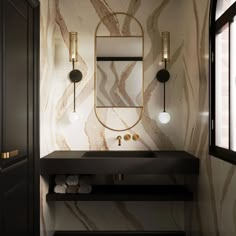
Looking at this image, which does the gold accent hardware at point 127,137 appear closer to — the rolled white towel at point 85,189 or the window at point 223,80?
the rolled white towel at point 85,189

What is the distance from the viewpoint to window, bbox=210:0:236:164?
1.99 metres

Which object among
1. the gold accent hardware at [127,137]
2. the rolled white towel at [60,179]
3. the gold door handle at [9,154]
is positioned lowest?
the rolled white towel at [60,179]

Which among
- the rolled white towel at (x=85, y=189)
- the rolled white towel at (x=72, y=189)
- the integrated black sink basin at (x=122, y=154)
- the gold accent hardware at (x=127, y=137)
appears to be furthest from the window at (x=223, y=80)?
the rolled white towel at (x=72, y=189)

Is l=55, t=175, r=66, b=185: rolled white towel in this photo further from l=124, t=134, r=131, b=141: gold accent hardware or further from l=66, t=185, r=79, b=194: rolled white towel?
l=124, t=134, r=131, b=141: gold accent hardware

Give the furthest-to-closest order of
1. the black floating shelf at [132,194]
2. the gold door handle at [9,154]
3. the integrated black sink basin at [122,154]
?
1. the integrated black sink basin at [122,154]
2. the black floating shelf at [132,194]
3. the gold door handle at [9,154]

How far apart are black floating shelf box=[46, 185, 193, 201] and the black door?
1.25 ft

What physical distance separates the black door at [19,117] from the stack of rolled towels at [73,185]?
1.17 feet

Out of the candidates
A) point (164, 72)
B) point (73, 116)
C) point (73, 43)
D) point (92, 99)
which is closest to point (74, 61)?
point (73, 43)

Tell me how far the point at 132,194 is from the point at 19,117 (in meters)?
1.28

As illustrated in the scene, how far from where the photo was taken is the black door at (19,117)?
5.85 feet

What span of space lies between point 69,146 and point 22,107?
107 centimetres

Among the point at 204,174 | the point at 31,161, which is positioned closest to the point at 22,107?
the point at 31,161

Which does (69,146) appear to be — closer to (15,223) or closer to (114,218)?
(114,218)

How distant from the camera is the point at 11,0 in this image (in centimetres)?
188
